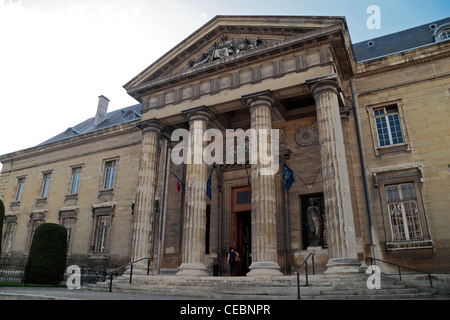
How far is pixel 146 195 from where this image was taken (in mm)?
14656

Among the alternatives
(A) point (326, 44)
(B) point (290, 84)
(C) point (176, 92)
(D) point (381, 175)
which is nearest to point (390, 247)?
(D) point (381, 175)

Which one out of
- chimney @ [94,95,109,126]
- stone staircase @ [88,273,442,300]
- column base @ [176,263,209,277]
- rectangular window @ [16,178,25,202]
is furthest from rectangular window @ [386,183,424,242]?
rectangular window @ [16,178,25,202]

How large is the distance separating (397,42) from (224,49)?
27.1ft

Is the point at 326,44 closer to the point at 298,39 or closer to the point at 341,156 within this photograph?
the point at 298,39

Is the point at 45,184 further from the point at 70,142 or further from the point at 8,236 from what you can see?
the point at 8,236

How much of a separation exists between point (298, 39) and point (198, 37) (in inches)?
186

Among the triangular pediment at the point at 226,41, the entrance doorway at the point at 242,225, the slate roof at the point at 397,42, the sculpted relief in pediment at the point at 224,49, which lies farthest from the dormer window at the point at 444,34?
the entrance doorway at the point at 242,225

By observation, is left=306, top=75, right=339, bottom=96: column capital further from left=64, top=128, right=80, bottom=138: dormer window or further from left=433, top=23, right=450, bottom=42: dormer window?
left=64, top=128, right=80, bottom=138: dormer window

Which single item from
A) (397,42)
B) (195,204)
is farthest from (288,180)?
(397,42)

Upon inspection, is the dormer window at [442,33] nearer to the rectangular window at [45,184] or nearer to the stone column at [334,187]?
the stone column at [334,187]

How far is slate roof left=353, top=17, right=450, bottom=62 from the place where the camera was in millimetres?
15203

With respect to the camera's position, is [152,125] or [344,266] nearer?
[344,266]
